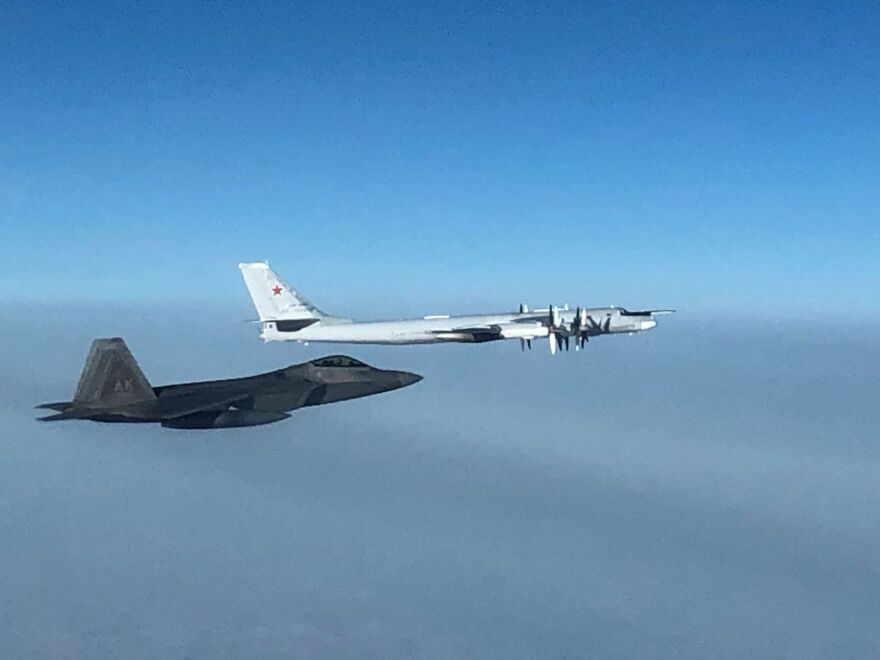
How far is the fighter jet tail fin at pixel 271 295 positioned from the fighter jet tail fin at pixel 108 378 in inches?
1070

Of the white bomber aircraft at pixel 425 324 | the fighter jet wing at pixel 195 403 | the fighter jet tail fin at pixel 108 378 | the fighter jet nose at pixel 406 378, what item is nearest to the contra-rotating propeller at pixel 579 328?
the white bomber aircraft at pixel 425 324

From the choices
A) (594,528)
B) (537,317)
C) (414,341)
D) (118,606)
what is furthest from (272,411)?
(594,528)

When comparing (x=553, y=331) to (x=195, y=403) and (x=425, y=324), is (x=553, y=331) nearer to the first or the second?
(x=425, y=324)

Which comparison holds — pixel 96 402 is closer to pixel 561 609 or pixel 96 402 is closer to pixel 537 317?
pixel 537 317

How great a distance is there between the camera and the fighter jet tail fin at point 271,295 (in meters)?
66.4

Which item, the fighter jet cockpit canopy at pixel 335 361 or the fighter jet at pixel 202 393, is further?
the fighter jet cockpit canopy at pixel 335 361

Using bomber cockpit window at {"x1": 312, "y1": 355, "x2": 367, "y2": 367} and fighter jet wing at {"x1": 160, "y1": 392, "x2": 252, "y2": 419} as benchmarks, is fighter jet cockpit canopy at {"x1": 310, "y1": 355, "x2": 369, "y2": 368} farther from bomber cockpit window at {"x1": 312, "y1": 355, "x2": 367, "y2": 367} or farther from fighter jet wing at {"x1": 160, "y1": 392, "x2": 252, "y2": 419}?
fighter jet wing at {"x1": 160, "y1": 392, "x2": 252, "y2": 419}

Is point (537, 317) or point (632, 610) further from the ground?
point (537, 317)

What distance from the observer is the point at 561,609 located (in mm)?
67750

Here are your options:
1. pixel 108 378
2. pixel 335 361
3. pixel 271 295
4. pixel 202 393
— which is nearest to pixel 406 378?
pixel 335 361

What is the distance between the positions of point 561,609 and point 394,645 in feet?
57.4

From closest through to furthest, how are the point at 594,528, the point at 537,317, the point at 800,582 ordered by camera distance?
the point at 537,317 < the point at 800,582 < the point at 594,528

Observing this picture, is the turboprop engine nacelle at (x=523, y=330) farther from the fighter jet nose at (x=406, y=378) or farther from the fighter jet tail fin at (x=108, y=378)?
the fighter jet tail fin at (x=108, y=378)

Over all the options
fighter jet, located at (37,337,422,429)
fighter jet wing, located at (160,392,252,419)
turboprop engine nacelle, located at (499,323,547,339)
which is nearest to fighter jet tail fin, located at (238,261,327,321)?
turboprop engine nacelle, located at (499,323,547,339)
